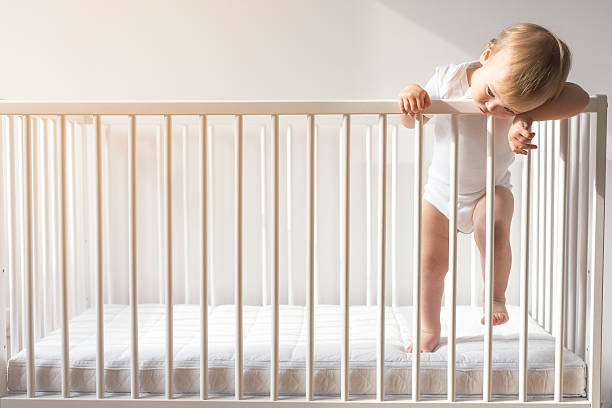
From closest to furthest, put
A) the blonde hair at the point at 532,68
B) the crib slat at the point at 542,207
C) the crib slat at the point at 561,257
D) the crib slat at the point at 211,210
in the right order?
the blonde hair at the point at 532,68 → the crib slat at the point at 561,257 → the crib slat at the point at 542,207 → the crib slat at the point at 211,210

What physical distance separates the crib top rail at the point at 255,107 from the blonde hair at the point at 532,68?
0.08 m

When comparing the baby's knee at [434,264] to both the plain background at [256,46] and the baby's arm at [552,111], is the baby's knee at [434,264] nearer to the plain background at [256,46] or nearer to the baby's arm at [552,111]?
the baby's arm at [552,111]

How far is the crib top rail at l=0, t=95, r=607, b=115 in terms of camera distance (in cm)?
118

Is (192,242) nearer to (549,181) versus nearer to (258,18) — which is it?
(258,18)

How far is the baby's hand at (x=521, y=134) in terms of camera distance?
1172mm

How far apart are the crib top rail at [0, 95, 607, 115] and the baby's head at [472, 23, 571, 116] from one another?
49 millimetres

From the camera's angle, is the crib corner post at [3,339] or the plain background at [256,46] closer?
the crib corner post at [3,339]

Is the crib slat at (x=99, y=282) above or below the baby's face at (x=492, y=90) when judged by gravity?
below

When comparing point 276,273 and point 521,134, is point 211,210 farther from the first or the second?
point 521,134

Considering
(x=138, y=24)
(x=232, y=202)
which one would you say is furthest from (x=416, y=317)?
(x=138, y=24)

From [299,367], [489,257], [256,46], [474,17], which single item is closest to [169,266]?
[299,367]

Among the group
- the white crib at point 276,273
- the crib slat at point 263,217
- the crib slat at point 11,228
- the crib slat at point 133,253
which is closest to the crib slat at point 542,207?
the white crib at point 276,273

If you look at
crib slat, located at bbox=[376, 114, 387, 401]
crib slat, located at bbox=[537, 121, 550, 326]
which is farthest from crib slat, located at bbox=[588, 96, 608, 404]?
crib slat, located at bbox=[376, 114, 387, 401]

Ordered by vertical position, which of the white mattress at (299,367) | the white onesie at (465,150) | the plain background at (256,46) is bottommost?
the white mattress at (299,367)
